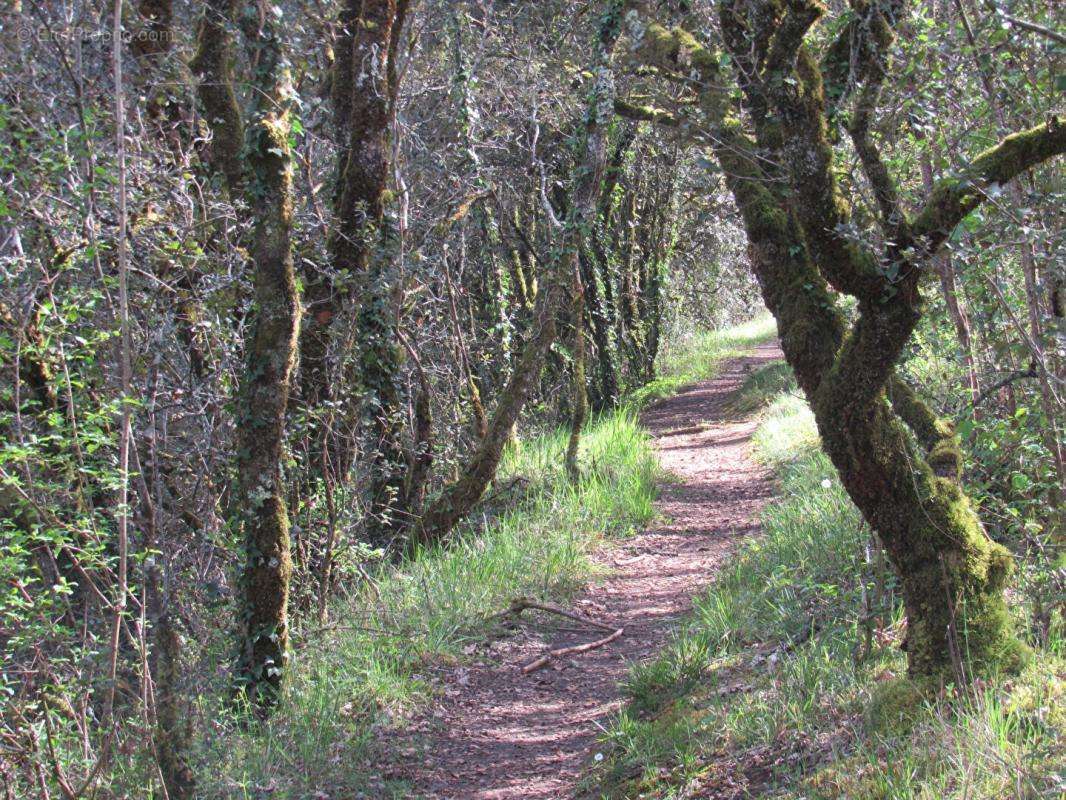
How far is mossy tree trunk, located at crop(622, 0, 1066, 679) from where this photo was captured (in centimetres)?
367

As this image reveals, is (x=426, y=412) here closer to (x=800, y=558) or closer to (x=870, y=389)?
(x=800, y=558)

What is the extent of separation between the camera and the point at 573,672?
6.07m

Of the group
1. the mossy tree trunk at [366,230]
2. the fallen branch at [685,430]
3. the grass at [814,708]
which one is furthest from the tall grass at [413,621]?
the fallen branch at [685,430]

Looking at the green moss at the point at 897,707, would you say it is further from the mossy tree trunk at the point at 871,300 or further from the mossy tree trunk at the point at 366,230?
the mossy tree trunk at the point at 366,230

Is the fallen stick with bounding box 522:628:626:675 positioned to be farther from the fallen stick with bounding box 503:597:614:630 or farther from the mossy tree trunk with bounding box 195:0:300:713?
the mossy tree trunk with bounding box 195:0:300:713

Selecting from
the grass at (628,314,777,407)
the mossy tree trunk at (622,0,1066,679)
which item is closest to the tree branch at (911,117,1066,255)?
the mossy tree trunk at (622,0,1066,679)

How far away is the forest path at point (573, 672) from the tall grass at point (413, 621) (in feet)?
0.71

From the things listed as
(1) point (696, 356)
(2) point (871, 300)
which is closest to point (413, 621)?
(2) point (871, 300)

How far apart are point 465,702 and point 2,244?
3.90 meters

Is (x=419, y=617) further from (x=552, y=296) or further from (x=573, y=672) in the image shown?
(x=552, y=296)

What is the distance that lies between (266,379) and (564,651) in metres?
2.85

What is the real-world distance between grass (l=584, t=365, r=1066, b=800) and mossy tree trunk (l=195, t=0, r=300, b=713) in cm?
227

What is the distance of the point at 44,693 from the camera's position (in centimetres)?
384

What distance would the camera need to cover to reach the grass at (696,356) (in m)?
16.6
